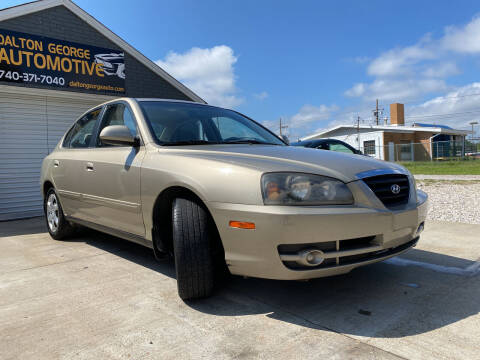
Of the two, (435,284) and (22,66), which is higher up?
(22,66)

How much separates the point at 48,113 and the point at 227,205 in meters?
7.28

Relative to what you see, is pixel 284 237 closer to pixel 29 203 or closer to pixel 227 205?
pixel 227 205

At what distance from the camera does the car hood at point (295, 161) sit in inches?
93.1

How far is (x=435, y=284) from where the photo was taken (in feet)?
9.76

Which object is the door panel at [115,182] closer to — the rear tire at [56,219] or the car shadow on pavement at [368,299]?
the car shadow on pavement at [368,299]

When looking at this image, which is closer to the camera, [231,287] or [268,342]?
[268,342]

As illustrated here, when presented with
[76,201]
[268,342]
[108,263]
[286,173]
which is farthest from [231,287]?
[76,201]

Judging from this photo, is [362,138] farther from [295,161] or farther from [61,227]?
[295,161]

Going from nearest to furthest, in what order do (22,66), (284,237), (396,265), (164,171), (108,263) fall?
1. (284,237)
2. (164,171)
3. (396,265)
4. (108,263)
5. (22,66)

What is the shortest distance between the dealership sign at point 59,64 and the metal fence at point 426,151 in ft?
75.2

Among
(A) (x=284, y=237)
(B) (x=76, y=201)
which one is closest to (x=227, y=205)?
(A) (x=284, y=237)

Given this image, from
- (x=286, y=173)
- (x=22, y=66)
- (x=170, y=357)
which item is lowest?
(x=170, y=357)

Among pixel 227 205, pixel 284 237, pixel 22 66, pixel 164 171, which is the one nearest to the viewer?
pixel 284 237

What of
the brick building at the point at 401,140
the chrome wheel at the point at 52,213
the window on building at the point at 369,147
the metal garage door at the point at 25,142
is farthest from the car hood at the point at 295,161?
the window on building at the point at 369,147
